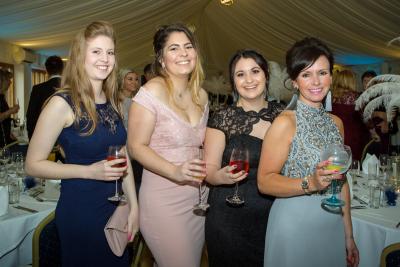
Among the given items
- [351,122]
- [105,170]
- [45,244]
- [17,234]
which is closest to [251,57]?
[105,170]

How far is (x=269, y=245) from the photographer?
1908 millimetres

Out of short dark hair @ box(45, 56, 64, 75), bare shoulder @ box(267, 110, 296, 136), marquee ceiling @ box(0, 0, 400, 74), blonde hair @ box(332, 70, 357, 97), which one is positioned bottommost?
bare shoulder @ box(267, 110, 296, 136)

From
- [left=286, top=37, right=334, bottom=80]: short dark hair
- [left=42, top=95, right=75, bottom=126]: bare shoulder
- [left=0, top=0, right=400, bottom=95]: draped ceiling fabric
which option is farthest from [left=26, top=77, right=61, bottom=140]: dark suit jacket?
[left=286, top=37, right=334, bottom=80]: short dark hair

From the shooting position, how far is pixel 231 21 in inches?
479

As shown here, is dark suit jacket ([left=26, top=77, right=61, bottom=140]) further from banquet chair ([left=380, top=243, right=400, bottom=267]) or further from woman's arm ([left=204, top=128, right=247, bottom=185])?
banquet chair ([left=380, top=243, right=400, bottom=267])

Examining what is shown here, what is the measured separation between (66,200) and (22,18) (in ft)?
24.2

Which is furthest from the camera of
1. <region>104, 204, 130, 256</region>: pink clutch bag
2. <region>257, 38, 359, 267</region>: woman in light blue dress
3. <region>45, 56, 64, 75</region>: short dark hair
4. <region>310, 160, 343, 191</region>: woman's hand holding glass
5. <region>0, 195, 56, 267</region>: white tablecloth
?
<region>45, 56, 64, 75</region>: short dark hair

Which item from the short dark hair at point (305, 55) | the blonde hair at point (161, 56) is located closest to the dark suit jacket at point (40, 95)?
the blonde hair at point (161, 56)

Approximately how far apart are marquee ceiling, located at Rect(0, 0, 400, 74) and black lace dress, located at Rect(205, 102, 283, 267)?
483cm

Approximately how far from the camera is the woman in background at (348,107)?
409 cm

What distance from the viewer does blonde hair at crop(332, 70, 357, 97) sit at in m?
4.11

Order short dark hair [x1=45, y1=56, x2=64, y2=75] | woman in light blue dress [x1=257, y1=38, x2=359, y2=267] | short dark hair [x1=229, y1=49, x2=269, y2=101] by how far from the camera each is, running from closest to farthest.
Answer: woman in light blue dress [x1=257, y1=38, x2=359, y2=267]
short dark hair [x1=229, y1=49, x2=269, y2=101]
short dark hair [x1=45, y1=56, x2=64, y2=75]

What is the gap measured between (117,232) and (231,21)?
36.5 ft

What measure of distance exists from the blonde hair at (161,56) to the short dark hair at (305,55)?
2.26 feet
